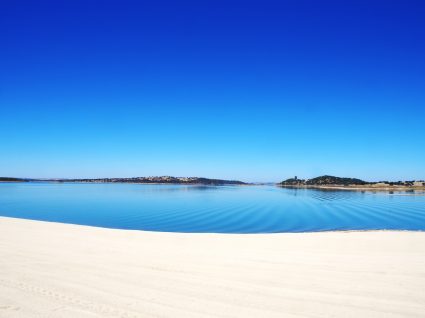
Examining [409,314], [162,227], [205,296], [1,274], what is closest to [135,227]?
[162,227]

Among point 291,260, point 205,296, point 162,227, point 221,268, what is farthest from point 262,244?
point 162,227

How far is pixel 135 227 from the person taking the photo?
794 inches

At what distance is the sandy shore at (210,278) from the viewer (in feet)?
18.2

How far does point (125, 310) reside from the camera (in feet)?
17.8

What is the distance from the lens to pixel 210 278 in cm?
733

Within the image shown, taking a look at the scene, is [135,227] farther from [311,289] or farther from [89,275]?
[311,289]

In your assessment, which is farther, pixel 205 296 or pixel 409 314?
pixel 205 296

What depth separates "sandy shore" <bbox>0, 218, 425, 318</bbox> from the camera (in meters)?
5.55

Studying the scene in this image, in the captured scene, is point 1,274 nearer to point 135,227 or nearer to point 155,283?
point 155,283

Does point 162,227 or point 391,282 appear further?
point 162,227

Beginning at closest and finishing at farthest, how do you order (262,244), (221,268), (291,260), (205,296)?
(205,296) → (221,268) → (291,260) → (262,244)

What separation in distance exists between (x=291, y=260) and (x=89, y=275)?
16.8 feet

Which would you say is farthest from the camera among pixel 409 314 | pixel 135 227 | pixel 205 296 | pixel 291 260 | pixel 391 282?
pixel 135 227

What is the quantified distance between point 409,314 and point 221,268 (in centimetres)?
409
